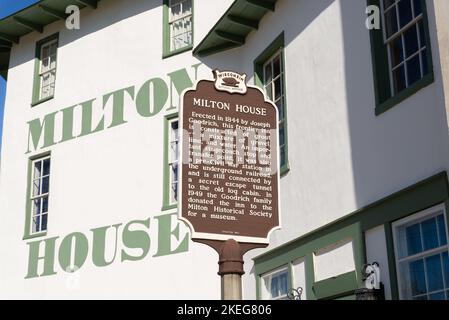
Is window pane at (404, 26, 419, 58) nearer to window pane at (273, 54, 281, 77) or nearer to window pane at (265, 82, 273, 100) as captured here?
window pane at (273, 54, 281, 77)

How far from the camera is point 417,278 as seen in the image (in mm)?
9023

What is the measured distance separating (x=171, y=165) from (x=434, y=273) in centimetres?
777

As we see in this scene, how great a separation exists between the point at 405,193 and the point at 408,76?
1.58 metres

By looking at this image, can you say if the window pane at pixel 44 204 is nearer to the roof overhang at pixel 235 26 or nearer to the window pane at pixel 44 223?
the window pane at pixel 44 223

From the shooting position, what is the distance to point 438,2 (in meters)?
8.35

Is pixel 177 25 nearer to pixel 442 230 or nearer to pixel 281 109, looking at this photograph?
pixel 281 109

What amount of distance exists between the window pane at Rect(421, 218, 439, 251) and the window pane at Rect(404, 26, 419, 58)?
2212 mm

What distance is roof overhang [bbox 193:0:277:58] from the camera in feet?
45.4

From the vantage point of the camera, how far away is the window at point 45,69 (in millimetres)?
18672

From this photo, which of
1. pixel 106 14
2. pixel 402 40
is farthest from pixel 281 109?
pixel 106 14

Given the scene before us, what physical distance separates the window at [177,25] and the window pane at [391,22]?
675 cm

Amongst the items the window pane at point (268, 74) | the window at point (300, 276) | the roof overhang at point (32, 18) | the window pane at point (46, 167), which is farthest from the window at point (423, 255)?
the roof overhang at point (32, 18)
